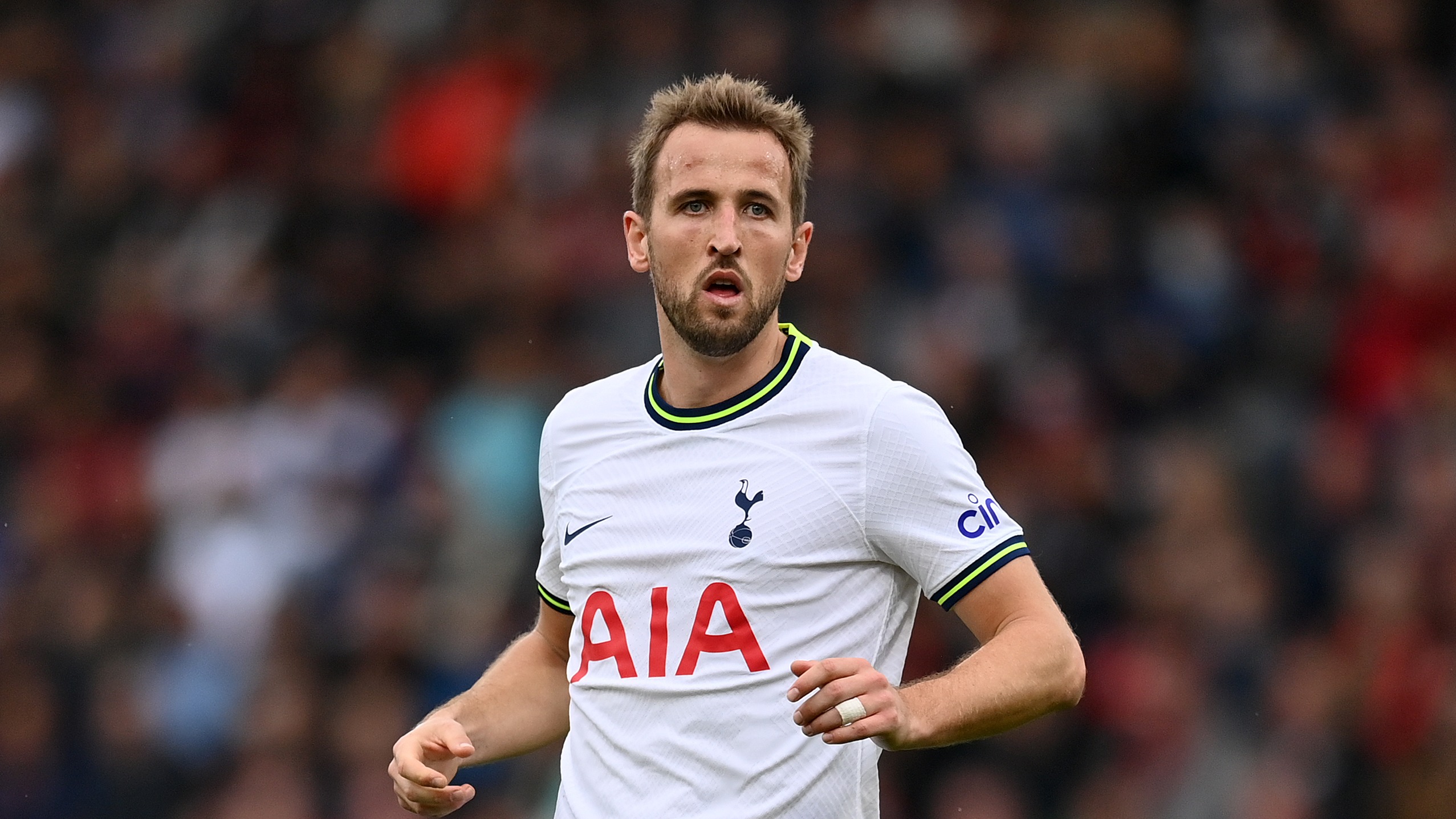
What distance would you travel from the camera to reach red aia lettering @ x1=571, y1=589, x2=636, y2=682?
12.8 ft

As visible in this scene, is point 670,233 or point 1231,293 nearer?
point 670,233

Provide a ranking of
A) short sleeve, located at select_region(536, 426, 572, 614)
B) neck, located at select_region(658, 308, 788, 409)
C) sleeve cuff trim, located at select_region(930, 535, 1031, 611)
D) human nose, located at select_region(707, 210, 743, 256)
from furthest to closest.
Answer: short sleeve, located at select_region(536, 426, 572, 614) < neck, located at select_region(658, 308, 788, 409) < human nose, located at select_region(707, 210, 743, 256) < sleeve cuff trim, located at select_region(930, 535, 1031, 611)

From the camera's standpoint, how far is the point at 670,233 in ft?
13.2

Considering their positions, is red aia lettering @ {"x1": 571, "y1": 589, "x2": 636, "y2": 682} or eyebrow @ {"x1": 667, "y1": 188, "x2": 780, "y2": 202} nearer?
red aia lettering @ {"x1": 571, "y1": 589, "x2": 636, "y2": 682}

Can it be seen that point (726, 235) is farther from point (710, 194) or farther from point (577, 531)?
point (577, 531)

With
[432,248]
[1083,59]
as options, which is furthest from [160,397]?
[1083,59]

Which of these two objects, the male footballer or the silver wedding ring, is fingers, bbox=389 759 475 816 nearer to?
the male footballer

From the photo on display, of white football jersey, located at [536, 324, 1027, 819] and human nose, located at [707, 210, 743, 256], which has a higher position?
human nose, located at [707, 210, 743, 256]

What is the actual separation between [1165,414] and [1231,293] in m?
0.81

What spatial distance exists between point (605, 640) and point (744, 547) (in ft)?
1.23

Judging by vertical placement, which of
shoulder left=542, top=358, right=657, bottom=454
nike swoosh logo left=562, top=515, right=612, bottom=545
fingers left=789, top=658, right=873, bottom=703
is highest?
shoulder left=542, top=358, right=657, bottom=454

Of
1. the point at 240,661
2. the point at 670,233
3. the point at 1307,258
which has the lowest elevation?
the point at 240,661

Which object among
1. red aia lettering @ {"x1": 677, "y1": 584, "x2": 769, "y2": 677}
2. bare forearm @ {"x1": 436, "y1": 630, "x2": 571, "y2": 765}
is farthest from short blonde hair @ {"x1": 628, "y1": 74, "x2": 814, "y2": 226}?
bare forearm @ {"x1": 436, "y1": 630, "x2": 571, "y2": 765}

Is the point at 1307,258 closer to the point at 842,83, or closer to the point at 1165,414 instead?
the point at 1165,414
